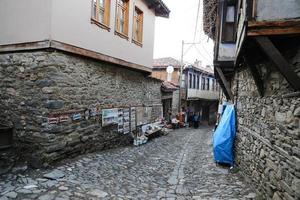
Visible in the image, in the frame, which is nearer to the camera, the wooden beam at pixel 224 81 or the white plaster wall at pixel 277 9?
the white plaster wall at pixel 277 9

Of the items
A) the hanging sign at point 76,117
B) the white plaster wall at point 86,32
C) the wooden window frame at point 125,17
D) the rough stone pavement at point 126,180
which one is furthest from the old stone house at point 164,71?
the hanging sign at point 76,117

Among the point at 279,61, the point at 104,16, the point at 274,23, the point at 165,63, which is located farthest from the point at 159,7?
the point at 165,63

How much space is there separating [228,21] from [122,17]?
3.36m

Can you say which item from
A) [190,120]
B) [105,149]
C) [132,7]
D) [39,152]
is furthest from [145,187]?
[190,120]

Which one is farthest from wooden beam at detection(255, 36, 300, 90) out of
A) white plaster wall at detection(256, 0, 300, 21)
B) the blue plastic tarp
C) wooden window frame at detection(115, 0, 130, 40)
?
wooden window frame at detection(115, 0, 130, 40)

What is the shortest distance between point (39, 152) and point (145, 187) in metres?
2.40

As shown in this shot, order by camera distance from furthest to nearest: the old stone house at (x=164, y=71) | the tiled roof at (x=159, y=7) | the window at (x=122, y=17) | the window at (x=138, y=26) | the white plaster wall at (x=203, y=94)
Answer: the white plaster wall at (x=203, y=94) < the old stone house at (x=164, y=71) < the tiled roof at (x=159, y=7) < the window at (x=138, y=26) < the window at (x=122, y=17)

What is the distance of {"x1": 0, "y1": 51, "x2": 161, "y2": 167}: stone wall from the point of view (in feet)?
19.5

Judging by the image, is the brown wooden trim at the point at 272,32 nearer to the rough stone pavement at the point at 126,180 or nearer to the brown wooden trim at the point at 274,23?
the brown wooden trim at the point at 274,23

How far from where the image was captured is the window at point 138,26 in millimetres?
9827

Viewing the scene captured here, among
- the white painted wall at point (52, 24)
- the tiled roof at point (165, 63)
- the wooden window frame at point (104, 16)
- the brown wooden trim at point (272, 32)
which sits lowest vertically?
the brown wooden trim at point (272, 32)

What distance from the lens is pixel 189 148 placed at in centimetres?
1061

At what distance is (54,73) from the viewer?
5.98 meters

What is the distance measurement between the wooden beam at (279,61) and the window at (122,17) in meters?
5.69
